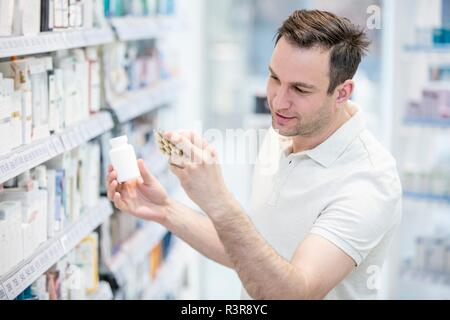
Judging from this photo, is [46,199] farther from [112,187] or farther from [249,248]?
[249,248]

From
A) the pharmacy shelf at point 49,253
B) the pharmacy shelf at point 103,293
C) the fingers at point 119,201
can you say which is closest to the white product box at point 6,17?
the fingers at point 119,201

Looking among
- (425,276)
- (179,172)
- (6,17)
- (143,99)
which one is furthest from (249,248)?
(425,276)

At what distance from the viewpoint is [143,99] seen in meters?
3.54

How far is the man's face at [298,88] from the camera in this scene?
2037mm

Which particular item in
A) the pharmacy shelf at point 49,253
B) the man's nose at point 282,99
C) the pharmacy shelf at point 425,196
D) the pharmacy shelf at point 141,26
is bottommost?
the pharmacy shelf at point 425,196

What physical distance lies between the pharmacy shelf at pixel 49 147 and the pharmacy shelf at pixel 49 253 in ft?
0.95

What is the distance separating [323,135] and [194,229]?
1.64 ft

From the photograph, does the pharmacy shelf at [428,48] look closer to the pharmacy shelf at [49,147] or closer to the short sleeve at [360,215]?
the pharmacy shelf at [49,147]

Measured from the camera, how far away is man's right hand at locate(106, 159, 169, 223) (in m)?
2.16

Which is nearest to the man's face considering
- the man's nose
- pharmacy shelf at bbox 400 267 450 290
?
the man's nose

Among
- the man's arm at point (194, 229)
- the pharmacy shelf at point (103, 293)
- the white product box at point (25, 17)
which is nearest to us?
the white product box at point (25, 17)

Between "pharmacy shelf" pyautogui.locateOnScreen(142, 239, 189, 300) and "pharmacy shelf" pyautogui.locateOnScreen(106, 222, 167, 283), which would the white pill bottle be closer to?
"pharmacy shelf" pyautogui.locateOnScreen(106, 222, 167, 283)
